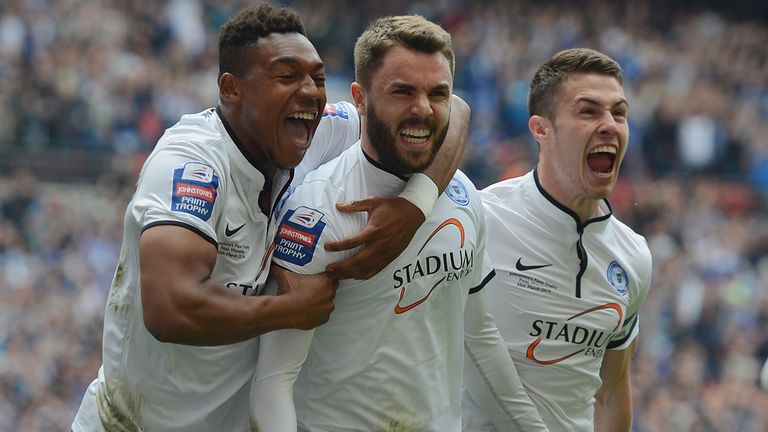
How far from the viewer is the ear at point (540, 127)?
593 centimetres

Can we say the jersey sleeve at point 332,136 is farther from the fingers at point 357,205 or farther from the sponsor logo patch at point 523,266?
the sponsor logo patch at point 523,266

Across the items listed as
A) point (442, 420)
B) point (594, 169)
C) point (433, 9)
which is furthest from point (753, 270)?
point (442, 420)

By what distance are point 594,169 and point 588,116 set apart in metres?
0.24

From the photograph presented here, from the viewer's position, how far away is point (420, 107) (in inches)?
185

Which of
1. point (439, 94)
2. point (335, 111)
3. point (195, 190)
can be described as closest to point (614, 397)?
point (335, 111)

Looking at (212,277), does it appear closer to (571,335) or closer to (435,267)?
(435,267)

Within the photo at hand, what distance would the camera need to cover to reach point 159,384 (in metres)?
4.78

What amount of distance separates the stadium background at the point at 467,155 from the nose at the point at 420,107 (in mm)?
8650

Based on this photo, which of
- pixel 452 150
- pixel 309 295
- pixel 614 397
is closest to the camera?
pixel 309 295

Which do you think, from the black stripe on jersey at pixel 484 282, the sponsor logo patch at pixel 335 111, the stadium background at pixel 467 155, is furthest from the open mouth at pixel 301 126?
the stadium background at pixel 467 155

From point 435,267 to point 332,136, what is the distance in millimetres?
832

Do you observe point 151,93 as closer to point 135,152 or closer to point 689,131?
point 135,152

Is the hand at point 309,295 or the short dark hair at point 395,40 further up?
the short dark hair at point 395,40

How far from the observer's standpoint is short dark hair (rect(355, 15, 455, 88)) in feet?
15.6
